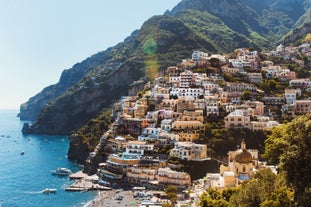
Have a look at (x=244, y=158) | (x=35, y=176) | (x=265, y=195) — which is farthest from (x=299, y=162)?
(x=35, y=176)

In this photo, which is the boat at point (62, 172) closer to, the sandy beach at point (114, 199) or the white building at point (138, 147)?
the white building at point (138, 147)

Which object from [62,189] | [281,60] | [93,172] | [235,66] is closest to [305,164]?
[62,189]

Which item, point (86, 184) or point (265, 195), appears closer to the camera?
point (265, 195)

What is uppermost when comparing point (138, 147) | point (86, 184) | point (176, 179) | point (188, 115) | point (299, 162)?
point (188, 115)

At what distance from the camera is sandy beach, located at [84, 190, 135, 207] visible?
216ft

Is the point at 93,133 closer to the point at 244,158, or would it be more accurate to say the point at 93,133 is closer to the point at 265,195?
the point at 244,158

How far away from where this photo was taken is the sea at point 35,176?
73.8 metres

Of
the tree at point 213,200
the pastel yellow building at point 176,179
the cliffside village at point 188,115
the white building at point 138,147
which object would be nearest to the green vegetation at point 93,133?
the cliffside village at point 188,115

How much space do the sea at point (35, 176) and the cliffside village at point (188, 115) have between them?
1082 cm

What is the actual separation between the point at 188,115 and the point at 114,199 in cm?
2995

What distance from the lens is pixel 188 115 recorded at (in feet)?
295

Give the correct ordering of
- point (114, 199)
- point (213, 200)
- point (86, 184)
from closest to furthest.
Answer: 1. point (213, 200)
2. point (114, 199)
3. point (86, 184)

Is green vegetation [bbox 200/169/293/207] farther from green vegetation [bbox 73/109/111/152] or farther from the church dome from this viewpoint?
green vegetation [bbox 73/109/111/152]

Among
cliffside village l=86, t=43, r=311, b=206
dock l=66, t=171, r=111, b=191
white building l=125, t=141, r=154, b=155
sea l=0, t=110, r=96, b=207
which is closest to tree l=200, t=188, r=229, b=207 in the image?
cliffside village l=86, t=43, r=311, b=206
